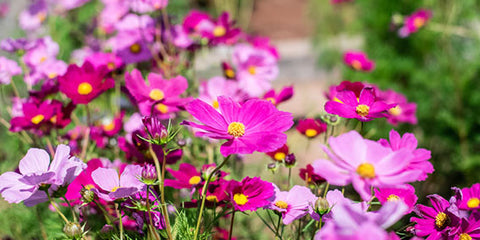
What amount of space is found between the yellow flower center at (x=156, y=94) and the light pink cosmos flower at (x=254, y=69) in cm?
32

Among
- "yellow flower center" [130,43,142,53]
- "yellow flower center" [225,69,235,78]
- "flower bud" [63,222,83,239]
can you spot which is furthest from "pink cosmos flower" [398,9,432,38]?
"flower bud" [63,222,83,239]

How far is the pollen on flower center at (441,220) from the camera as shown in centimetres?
46

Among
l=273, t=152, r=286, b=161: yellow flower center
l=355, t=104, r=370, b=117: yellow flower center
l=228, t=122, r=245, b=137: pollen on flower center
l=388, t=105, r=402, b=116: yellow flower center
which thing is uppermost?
l=355, t=104, r=370, b=117: yellow flower center

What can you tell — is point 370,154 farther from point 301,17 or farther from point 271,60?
point 301,17

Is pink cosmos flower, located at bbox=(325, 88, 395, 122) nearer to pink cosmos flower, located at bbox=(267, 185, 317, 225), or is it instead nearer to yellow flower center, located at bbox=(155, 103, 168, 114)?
pink cosmos flower, located at bbox=(267, 185, 317, 225)

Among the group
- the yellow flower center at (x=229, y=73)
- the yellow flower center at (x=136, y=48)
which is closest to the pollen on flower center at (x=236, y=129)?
the yellow flower center at (x=229, y=73)

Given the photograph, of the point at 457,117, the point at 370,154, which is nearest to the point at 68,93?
the point at 370,154

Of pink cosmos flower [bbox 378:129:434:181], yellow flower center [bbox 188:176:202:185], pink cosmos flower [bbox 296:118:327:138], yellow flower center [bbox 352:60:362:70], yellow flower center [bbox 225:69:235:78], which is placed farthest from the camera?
yellow flower center [bbox 352:60:362:70]

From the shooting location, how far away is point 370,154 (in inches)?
14.0

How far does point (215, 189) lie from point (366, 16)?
242cm

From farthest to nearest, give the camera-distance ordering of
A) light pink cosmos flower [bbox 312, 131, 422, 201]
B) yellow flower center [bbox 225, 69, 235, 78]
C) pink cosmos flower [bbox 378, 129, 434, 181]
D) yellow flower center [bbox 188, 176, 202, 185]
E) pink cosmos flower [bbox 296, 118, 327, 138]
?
1. yellow flower center [bbox 225, 69, 235, 78]
2. pink cosmos flower [bbox 296, 118, 327, 138]
3. yellow flower center [bbox 188, 176, 202, 185]
4. pink cosmos flower [bbox 378, 129, 434, 181]
5. light pink cosmos flower [bbox 312, 131, 422, 201]

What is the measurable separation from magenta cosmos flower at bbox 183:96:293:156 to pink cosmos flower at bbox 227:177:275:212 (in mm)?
68

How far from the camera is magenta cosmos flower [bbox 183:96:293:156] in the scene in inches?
16.6

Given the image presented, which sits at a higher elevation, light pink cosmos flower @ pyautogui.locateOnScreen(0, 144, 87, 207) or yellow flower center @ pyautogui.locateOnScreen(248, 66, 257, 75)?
light pink cosmos flower @ pyautogui.locateOnScreen(0, 144, 87, 207)
